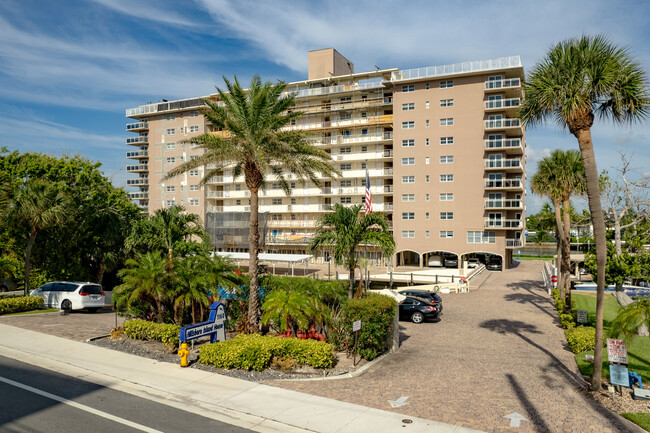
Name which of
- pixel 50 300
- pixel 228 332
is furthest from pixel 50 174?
pixel 228 332

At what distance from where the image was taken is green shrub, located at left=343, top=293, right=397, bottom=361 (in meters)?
16.1

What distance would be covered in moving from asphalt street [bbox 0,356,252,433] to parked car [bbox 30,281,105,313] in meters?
13.0

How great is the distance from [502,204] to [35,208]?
45.8 meters

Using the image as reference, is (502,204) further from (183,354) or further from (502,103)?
(183,354)

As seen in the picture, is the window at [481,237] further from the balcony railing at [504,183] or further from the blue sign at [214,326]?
the blue sign at [214,326]

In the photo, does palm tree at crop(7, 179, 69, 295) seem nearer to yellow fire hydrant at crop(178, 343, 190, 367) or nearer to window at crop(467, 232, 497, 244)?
yellow fire hydrant at crop(178, 343, 190, 367)

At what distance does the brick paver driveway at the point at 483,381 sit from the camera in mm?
11055

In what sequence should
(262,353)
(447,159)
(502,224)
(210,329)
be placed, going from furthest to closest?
1. (447,159)
2. (502,224)
3. (210,329)
4. (262,353)

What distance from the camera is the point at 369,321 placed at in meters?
16.2

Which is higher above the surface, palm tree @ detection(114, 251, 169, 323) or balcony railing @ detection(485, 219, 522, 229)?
balcony railing @ detection(485, 219, 522, 229)

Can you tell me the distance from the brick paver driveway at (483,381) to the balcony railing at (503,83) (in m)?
34.8

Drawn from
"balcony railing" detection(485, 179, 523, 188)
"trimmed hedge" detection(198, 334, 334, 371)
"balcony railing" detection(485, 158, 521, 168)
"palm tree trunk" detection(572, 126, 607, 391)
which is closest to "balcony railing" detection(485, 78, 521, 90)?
"balcony railing" detection(485, 158, 521, 168)

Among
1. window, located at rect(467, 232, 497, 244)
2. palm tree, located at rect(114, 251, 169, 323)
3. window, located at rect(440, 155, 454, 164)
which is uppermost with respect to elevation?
window, located at rect(440, 155, 454, 164)

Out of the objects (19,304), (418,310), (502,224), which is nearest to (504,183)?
(502,224)
